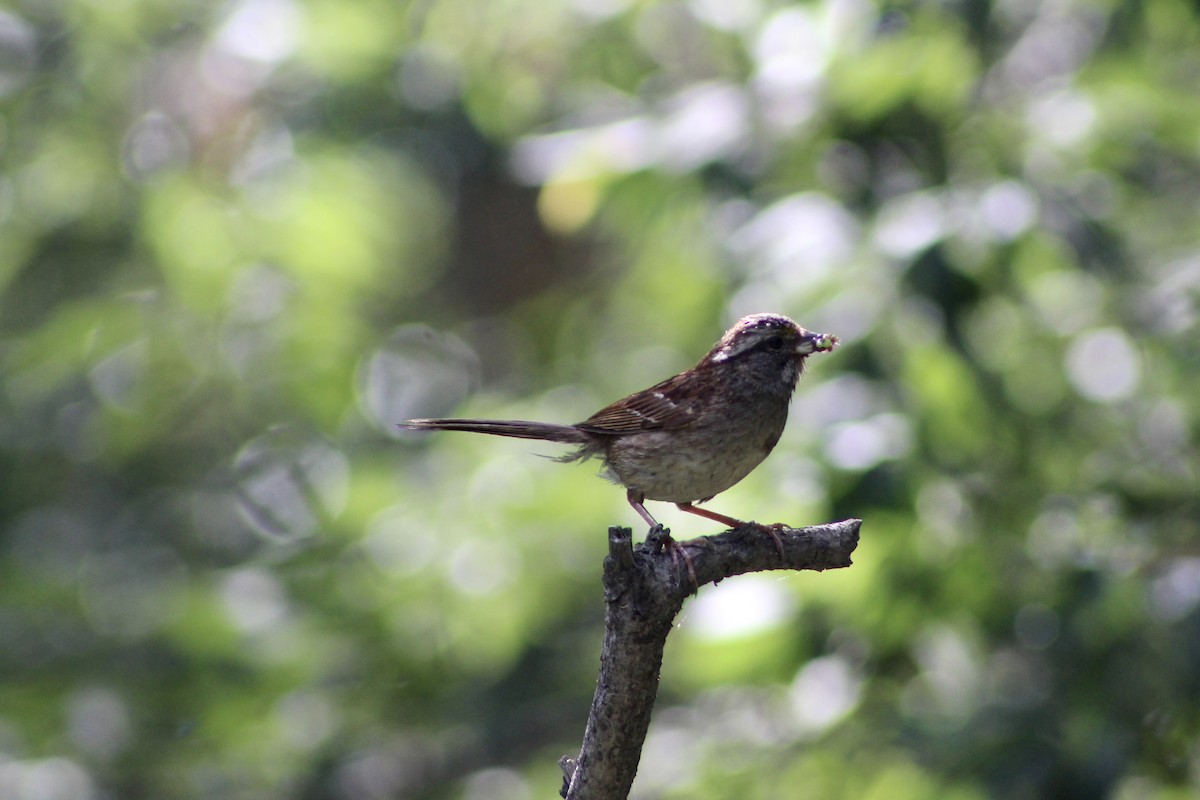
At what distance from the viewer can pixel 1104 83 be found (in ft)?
17.9

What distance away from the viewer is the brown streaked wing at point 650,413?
12.3ft

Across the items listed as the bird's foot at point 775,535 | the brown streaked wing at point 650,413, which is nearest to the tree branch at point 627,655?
the bird's foot at point 775,535

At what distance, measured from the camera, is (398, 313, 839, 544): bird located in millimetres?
3615

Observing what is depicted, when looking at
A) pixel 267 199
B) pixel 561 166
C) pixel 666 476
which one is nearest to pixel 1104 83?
pixel 561 166

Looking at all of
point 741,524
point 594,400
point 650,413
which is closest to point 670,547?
point 741,524

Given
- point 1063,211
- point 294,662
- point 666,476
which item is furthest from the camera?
point 294,662

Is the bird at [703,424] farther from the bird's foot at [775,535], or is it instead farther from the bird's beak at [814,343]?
the bird's foot at [775,535]

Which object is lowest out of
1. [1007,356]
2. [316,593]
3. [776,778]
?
[776,778]

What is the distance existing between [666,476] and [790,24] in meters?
2.85

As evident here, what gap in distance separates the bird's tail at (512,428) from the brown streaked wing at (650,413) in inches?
2.5

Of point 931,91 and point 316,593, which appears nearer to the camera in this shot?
point 931,91

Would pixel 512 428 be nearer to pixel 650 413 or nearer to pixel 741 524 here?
pixel 650 413

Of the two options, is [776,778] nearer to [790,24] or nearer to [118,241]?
[790,24]

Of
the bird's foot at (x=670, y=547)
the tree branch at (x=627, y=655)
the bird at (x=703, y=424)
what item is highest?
the bird at (x=703, y=424)
